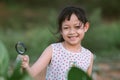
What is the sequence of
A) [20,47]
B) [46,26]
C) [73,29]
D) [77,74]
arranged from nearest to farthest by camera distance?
[77,74]
[20,47]
[73,29]
[46,26]

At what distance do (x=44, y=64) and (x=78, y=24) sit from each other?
0.90 ft

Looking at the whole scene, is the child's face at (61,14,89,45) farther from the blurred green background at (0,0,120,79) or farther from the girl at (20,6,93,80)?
the blurred green background at (0,0,120,79)

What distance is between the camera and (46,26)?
430 inches

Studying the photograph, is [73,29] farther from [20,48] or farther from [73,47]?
[20,48]

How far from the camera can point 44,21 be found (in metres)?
12.6

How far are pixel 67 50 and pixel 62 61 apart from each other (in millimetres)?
73

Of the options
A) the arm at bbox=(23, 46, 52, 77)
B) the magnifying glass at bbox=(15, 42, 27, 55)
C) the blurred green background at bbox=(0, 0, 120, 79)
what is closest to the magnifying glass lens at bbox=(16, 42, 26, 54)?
the magnifying glass at bbox=(15, 42, 27, 55)

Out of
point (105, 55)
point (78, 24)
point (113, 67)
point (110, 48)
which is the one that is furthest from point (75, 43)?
point (110, 48)

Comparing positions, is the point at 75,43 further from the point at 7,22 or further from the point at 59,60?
the point at 7,22

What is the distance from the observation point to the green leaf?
30.4 inches

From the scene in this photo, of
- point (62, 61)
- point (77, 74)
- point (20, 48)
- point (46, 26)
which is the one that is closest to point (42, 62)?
point (62, 61)

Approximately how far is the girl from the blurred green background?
2639 mm

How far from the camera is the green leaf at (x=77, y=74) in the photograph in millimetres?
772

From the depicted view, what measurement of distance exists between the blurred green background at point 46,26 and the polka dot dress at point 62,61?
263 cm
